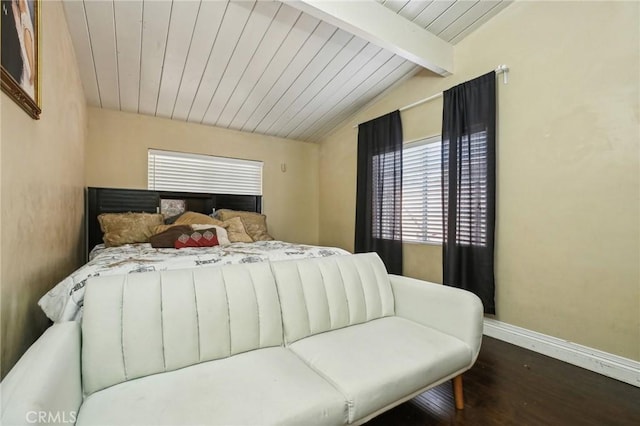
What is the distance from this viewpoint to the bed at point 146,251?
1369mm

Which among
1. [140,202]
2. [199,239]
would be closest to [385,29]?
[199,239]

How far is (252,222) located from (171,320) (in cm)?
243

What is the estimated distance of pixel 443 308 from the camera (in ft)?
5.39

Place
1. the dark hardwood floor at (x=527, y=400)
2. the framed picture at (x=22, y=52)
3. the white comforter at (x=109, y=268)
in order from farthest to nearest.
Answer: the dark hardwood floor at (x=527, y=400) < the white comforter at (x=109, y=268) < the framed picture at (x=22, y=52)

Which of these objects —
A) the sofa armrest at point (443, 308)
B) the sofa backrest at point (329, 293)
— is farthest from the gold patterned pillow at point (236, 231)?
the sofa armrest at point (443, 308)

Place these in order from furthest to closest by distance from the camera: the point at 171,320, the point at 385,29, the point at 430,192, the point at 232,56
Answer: the point at 430,192, the point at 232,56, the point at 385,29, the point at 171,320

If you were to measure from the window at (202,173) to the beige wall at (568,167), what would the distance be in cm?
290

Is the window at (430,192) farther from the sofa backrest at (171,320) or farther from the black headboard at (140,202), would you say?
the sofa backrest at (171,320)

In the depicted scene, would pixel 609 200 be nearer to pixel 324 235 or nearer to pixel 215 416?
pixel 215 416

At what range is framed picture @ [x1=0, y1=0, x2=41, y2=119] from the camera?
1.09 meters

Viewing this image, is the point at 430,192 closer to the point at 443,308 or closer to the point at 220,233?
the point at 443,308

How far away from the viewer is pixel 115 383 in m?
1.08

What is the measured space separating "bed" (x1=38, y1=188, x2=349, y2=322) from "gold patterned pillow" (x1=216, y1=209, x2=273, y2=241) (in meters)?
0.24

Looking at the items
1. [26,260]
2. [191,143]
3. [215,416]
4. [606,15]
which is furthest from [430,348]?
[191,143]
